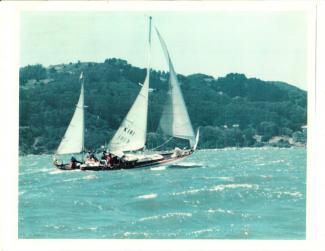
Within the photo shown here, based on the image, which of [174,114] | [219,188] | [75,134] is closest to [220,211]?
[219,188]

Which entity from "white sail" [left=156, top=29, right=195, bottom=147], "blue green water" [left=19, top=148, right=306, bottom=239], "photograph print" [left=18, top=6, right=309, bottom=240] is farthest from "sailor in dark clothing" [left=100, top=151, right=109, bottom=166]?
"white sail" [left=156, top=29, right=195, bottom=147]

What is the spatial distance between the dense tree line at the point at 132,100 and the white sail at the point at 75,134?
0.06 metres

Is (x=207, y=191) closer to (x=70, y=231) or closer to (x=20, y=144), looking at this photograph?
(x=70, y=231)

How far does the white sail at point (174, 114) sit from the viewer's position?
9312mm

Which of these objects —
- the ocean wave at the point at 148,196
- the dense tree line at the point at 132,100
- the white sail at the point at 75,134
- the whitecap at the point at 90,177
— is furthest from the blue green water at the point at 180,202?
the white sail at the point at 75,134

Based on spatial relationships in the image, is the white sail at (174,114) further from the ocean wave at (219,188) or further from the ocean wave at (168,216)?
the ocean wave at (168,216)

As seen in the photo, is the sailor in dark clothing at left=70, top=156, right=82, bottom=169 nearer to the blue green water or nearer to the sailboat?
the sailboat

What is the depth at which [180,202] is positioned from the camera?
902 cm

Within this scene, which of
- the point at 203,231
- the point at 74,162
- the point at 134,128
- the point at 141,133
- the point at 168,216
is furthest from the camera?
the point at 141,133

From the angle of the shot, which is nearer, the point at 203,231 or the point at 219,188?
the point at 203,231

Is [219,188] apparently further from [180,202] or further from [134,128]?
[134,128]

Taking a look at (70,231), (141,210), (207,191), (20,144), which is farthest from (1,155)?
→ (207,191)

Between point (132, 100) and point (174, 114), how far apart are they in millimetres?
558

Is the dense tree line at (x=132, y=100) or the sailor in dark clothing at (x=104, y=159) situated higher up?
the dense tree line at (x=132, y=100)
